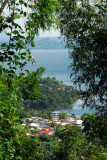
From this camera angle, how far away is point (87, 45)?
3.34 meters

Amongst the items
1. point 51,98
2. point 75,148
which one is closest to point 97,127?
point 75,148

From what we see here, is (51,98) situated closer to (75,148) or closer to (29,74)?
(75,148)

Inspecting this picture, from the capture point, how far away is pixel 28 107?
81.4ft

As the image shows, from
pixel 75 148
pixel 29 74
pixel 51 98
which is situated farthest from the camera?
pixel 51 98

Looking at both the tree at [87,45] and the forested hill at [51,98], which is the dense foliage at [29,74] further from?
the forested hill at [51,98]

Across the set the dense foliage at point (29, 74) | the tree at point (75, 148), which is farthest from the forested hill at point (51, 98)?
the dense foliage at point (29, 74)

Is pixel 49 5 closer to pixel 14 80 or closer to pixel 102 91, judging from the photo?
pixel 14 80

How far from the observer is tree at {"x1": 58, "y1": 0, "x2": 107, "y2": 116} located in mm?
3354

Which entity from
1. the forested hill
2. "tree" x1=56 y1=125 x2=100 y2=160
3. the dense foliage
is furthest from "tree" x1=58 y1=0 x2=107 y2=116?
the forested hill

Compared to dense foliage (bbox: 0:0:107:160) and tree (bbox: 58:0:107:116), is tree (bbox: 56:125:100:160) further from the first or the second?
tree (bbox: 58:0:107:116)

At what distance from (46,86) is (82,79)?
2237 cm

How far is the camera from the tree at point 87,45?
11.0ft

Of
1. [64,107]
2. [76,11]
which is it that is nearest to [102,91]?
[76,11]

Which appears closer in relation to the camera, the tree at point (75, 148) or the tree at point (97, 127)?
the tree at point (97, 127)
